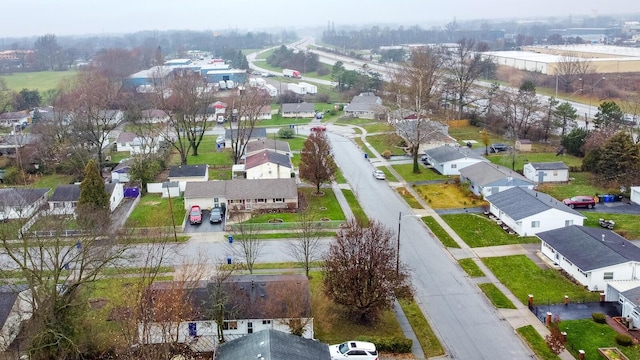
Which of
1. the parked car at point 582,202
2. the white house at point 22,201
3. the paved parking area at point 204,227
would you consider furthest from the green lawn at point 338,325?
the white house at point 22,201

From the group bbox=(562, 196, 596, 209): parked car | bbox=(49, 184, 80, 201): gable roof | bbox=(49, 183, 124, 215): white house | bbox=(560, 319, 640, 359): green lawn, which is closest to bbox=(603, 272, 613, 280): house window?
bbox=(560, 319, 640, 359): green lawn

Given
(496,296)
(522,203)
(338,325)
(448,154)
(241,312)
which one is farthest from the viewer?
(448,154)

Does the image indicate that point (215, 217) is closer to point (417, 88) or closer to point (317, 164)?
point (317, 164)

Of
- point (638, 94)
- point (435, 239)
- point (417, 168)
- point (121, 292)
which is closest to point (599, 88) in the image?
point (638, 94)

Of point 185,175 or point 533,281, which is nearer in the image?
point 533,281

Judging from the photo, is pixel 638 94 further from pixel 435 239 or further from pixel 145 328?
pixel 145 328

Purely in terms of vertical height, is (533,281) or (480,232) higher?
(480,232)

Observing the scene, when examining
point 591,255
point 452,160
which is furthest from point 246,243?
point 452,160

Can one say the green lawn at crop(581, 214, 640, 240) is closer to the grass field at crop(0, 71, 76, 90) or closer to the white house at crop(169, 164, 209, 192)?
the white house at crop(169, 164, 209, 192)
